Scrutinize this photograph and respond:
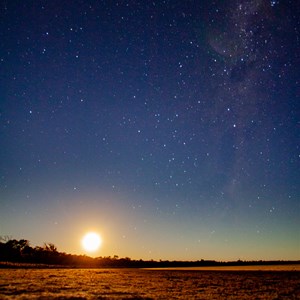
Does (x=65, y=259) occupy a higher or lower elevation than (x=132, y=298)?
higher

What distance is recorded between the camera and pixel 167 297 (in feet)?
61.7

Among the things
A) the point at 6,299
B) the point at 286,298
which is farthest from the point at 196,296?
the point at 6,299

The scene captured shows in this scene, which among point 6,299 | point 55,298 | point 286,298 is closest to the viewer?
point 6,299

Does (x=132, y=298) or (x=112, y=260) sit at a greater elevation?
(x=112, y=260)

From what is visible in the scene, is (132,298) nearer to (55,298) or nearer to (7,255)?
(55,298)

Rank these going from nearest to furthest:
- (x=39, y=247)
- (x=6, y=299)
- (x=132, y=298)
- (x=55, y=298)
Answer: (x=6, y=299) → (x=55, y=298) → (x=132, y=298) → (x=39, y=247)

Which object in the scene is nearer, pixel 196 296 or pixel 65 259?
pixel 196 296

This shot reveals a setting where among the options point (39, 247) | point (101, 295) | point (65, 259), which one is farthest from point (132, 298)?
point (39, 247)

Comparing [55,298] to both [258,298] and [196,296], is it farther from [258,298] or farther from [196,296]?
[258,298]

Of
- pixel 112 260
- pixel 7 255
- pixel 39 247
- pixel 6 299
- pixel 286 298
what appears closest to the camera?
pixel 6 299

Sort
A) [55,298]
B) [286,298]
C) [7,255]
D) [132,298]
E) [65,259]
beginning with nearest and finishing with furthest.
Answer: [55,298] < [132,298] < [286,298] < [7,255] < [65,259]

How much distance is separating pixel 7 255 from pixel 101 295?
5849 centimetres

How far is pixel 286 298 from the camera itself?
62.7ft

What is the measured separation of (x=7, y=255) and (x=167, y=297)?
59.6m
